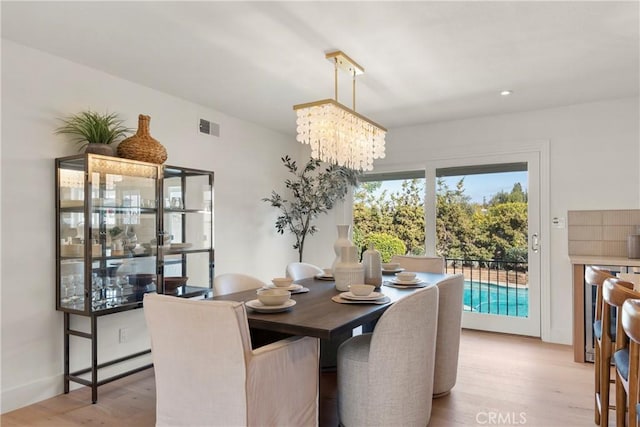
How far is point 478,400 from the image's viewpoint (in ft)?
→ 8.76

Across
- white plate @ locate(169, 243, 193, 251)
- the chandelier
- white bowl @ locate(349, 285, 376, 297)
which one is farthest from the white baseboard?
the chandelier

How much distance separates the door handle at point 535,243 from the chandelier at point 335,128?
2312 millimetres

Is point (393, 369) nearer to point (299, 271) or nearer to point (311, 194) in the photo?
point (299, 271)

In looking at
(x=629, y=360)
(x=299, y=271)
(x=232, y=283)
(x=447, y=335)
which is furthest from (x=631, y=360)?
(x=299, y=271)

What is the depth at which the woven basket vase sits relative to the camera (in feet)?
9.95

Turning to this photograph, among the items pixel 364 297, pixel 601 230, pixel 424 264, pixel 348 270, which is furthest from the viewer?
pixel 601 230

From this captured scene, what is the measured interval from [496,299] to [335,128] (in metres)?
2.97

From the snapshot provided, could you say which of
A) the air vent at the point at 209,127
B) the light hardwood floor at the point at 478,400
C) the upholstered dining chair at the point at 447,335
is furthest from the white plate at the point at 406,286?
the air vent at the point at 209,127

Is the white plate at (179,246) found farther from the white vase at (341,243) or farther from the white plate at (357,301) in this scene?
the white plate at (357,301)

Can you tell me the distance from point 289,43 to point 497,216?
306 cm

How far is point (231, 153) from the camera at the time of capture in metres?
4.38

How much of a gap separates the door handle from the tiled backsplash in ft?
0.96

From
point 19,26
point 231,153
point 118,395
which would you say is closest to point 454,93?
point 231,153

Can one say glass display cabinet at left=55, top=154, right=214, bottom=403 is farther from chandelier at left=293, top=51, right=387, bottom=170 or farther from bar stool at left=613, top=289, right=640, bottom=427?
bar stool at left=613, top=289, right=640, bottom=427
